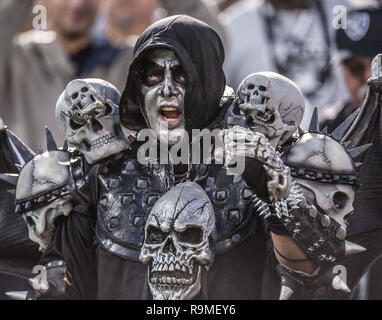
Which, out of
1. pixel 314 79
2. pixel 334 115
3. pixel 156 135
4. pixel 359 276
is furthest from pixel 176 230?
pixel 314 79

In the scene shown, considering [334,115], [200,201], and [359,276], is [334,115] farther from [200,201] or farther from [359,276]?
[200,201]

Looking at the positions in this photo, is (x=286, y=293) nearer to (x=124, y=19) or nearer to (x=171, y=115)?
(x=171, y=115)

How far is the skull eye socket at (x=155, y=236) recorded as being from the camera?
510cm

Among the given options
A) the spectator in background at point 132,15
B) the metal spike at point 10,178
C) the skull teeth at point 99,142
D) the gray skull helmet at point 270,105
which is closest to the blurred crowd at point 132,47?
the spectator in background at point 132,15

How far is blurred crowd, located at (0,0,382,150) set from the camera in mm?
8289

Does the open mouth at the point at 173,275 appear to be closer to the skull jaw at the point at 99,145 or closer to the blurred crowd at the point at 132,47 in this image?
the skull jaw at the point at 99,145

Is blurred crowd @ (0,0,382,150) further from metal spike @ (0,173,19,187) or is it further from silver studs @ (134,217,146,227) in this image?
silver studs @ (134,217,146,227)

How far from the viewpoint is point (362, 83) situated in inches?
324

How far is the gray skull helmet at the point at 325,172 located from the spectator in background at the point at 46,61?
10.2 feet

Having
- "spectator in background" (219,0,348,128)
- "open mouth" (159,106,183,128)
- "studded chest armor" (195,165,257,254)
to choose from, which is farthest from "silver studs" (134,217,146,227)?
"spectator in background" (219,0,348,128)

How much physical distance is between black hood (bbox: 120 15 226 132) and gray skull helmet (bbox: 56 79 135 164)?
187mm

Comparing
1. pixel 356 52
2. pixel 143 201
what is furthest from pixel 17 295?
pixel 356 52

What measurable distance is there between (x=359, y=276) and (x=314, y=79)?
3.00 meters
